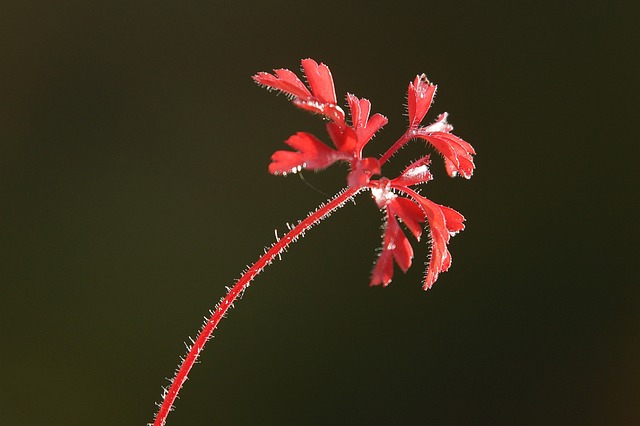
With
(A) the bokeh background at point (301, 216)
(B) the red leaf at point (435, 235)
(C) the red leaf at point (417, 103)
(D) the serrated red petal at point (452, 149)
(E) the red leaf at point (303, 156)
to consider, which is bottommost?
(B) the red leaf at point (435, 235)

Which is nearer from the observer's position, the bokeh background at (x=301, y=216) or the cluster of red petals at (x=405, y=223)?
the cluster of red petals at (x=405, y=223)

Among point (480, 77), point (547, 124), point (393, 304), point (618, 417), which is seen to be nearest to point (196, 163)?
point (393, 304)

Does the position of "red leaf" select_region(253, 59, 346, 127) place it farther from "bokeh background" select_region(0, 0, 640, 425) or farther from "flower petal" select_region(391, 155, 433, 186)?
"bokeh background" select_region(0, 0, 640, 425)

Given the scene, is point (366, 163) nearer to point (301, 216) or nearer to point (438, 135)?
point (438, 135)

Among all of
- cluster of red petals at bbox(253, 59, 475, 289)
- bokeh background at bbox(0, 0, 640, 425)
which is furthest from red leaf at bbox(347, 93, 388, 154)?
bokeh background at bbox(0, 0, 640, 425)

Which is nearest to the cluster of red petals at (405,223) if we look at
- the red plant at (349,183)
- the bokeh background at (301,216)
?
the red plant at (349,183)

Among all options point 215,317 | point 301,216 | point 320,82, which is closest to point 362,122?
point 320,82

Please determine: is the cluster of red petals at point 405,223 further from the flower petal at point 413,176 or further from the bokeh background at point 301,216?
the bokeh background at point 301,216
